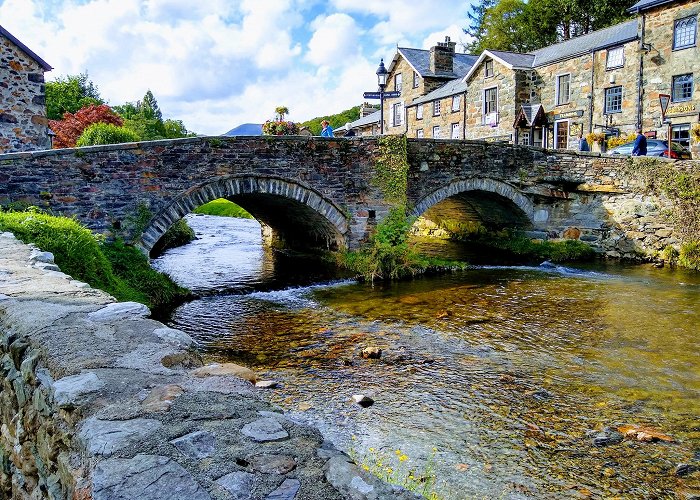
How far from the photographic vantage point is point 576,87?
28828mm

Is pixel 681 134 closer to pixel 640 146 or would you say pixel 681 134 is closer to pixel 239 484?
pixel 640 146

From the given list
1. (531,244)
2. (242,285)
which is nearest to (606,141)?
(531,244)

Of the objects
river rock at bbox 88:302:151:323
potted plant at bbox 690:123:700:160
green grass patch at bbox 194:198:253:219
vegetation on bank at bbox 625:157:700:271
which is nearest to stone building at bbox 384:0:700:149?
potted plant at bbox 690:123:700:160

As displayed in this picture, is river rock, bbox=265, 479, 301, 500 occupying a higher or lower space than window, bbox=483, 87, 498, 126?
lower

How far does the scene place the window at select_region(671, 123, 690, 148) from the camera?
2445 cm

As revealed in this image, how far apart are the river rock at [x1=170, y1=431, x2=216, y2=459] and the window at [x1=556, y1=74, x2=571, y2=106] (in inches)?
1218

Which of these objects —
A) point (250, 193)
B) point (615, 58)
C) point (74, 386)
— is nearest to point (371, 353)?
point (74, 386)

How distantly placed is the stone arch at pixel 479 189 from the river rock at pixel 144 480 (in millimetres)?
14628

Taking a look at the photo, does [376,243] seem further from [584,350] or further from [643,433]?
[643,433]

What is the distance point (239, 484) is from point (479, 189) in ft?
54.2

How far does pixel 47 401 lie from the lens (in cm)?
281

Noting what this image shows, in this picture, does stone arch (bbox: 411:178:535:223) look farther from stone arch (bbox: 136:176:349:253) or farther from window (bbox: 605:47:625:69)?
window (bbox: 605:47:625:69)

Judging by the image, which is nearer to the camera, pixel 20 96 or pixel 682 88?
pixel 20 96

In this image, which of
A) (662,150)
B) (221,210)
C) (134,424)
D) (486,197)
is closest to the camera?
(134,424)
